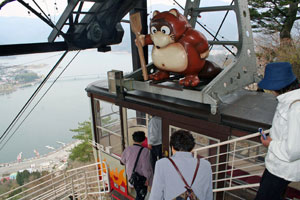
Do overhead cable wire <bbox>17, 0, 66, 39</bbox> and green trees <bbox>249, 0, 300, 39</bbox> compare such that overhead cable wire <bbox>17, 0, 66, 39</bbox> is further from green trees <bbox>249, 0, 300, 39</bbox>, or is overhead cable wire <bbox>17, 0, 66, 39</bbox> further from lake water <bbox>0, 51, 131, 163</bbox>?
lake water <bbox>0, 51, 131, 163</bbox>

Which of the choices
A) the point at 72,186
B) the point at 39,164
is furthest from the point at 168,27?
the point at 39,164

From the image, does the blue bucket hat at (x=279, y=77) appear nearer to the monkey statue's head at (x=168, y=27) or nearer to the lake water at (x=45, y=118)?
the monkey statue's head at (x=168, y=27)

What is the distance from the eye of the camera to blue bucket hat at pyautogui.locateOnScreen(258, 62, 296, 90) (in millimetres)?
1601

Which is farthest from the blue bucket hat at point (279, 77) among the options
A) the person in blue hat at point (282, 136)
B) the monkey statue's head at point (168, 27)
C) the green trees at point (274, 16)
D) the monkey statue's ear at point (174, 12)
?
the green trees at point (274, 16)

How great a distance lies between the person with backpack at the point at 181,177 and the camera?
150cm

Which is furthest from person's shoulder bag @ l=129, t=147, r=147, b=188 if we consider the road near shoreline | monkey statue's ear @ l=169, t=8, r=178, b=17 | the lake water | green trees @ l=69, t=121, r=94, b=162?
the road near shoreline

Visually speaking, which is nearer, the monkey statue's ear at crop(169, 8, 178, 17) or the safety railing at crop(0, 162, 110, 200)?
the monkey statue's ear at crop(169, 8, 178, 17)

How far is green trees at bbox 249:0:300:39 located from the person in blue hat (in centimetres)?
1069

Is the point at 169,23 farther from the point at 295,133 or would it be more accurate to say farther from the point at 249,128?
the point at 295,133

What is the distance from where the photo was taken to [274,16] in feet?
35.7

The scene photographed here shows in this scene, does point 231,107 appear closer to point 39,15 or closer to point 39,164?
point 39,15

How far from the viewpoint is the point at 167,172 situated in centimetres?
150

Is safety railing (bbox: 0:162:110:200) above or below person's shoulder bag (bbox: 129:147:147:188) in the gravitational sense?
below

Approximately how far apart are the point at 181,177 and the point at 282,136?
72 cm
